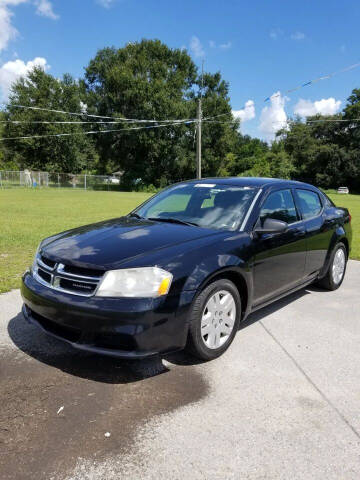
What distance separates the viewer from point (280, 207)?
412 cm

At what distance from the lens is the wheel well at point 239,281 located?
317 cm

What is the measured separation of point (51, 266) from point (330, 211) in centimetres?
381

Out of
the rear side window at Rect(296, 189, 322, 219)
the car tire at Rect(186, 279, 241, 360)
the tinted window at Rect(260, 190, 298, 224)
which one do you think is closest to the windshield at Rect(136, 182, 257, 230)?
the tinted window at Rect(260, 190, 298, 224)

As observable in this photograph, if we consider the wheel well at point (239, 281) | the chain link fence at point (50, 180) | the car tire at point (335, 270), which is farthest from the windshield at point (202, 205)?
the chain link fence at point (50, 180)

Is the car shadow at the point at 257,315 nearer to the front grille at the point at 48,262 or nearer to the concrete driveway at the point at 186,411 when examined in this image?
the concrete driveway at the point at 186,411

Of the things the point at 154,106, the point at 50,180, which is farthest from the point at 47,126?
the point at 154,106

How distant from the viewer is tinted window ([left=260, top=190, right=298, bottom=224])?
152 inches

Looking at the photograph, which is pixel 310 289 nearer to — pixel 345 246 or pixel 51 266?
pixel 345 246

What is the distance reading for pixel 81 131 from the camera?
4722 cm

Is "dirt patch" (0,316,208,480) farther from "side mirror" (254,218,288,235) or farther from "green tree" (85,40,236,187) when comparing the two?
"green tree" (85,40,236,187)

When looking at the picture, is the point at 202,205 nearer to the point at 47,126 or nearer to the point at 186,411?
the point at 186,411

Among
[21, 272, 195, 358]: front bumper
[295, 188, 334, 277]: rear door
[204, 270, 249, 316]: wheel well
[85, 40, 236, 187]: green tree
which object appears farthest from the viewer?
[85, 40, 236, 187]: green tree

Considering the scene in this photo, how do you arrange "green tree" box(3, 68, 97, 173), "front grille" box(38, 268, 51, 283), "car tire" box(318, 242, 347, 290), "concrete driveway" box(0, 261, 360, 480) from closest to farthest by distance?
"concrete driveway" box(0, 261, 360, 480) < "front grille" box(38, 268, 51, 283) < "car tire" box(318, 242, 347, 290) < "green tree" box(3, 68, 97, 173)

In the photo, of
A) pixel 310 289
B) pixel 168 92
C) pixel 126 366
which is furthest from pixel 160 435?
pixel 168 92
